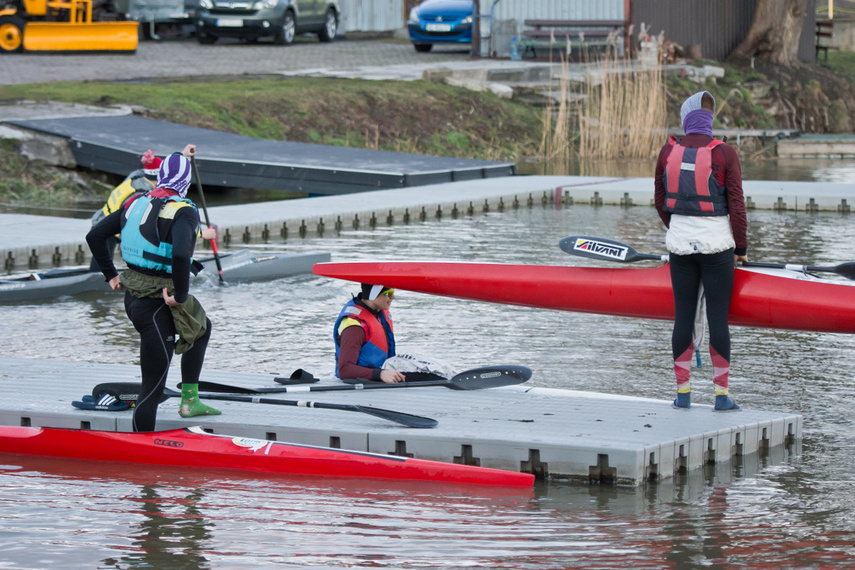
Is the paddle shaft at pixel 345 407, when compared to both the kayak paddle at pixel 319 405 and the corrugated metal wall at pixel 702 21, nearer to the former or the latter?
the kayak paddle at pixel 319 405

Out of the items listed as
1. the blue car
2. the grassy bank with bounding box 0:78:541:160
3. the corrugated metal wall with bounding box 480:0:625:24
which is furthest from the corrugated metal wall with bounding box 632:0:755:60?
the grassy bank with bounding box 0:78:541:160

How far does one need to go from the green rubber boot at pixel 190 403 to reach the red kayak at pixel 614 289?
1.66m

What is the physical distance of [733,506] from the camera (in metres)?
→ 5.38

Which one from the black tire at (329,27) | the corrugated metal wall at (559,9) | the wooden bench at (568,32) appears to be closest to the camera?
the wooden bench at (568,32)

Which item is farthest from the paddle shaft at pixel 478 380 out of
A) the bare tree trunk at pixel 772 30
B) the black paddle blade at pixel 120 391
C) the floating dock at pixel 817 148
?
the bare tree trunk at pixel 772 30

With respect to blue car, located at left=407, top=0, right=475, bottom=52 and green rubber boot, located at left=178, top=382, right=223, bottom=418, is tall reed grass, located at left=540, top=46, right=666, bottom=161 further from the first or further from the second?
green rubber boot, located at left=178, top=382, right=223, bottom=418

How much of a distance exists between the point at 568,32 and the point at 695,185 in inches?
796

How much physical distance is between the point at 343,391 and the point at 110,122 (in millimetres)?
11681

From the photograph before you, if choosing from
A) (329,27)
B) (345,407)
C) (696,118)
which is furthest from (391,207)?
(329,27)

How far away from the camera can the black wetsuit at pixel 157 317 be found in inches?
222

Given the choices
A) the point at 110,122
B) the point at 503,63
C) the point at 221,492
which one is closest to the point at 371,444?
the point at 221,492

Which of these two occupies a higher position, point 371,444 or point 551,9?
point 551,9

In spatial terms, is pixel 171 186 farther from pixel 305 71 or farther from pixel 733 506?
pixel 305 71

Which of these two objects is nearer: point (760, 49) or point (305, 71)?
point (305, 71)
